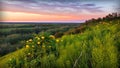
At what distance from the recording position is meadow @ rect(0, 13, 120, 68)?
9.32 feet

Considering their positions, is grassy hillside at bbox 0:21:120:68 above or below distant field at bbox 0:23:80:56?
below

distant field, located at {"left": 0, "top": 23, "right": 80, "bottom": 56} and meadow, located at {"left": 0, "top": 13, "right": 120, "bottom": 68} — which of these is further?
distant field, located at {"left": 0, "top": 23, "right": 80, "bottom": 56}

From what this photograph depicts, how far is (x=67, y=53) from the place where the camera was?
9.83ft

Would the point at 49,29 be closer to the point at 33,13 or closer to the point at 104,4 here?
the point at 33,13

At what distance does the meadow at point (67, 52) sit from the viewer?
9.32 ft

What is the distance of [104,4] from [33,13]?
0.95m

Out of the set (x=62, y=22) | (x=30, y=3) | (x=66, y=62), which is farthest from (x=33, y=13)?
(x=66, y=62)

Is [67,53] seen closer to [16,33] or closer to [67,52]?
[67,52]

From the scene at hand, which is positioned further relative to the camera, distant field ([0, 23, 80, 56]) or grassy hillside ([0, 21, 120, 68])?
distant field ([0, 23, 80, 56])

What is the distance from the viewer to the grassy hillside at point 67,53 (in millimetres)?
2840

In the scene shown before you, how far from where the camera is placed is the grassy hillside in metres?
2.84

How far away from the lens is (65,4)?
3271 millimetres

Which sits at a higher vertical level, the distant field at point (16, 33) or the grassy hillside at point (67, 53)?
the distant field at point (16, 33)

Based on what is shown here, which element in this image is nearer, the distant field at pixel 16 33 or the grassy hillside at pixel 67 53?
the grassy hillside at pixel 67 53
